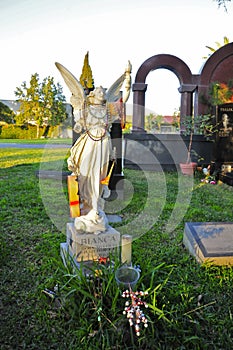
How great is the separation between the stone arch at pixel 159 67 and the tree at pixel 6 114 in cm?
2278

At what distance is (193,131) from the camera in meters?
10.8

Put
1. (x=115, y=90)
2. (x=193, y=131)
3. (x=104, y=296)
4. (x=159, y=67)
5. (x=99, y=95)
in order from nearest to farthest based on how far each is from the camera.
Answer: (x=104, y=296) < (x=99, y=95) < (x=115, y=90) < (x=193, y=131) < (x=159, y=67)

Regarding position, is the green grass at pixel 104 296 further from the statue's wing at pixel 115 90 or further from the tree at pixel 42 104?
the tree at pixel 42 104

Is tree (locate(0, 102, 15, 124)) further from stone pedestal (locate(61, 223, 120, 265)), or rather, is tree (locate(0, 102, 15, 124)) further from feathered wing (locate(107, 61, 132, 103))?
stone pedestal (locate(61, 223, 120, 265))

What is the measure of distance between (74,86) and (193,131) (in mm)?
8242

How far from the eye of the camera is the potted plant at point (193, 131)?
9922mm

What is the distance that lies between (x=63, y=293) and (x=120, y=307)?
1.73 ft

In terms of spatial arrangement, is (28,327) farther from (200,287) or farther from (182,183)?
(182,183)

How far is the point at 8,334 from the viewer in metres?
2.46

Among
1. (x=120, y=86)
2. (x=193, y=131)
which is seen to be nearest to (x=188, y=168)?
(x=193, y=131)

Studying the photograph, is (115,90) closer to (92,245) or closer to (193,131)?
(92,245)

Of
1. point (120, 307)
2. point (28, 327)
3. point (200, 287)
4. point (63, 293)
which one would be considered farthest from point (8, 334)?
point (200, 287)

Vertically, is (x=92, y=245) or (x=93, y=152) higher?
(x=93, y=152)

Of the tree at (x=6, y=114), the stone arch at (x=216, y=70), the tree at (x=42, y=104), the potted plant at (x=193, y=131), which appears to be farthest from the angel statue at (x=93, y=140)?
the tree at (x=6, y=114)
